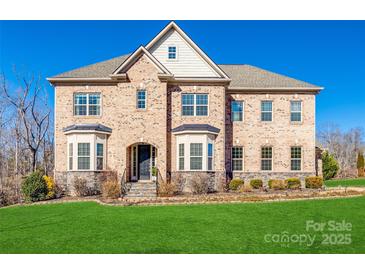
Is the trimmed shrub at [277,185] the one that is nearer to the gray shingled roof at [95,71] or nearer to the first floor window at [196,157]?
the first floor window at [196,157]

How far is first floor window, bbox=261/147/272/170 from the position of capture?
23028 millimetres

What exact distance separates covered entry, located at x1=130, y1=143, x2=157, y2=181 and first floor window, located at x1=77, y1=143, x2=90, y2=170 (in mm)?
2940

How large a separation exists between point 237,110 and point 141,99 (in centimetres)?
711

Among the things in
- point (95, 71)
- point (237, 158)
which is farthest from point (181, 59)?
point (237, 158)

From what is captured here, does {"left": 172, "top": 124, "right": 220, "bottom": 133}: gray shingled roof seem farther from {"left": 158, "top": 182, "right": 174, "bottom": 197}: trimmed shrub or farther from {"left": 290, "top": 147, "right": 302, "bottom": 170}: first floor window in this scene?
{"left": 290, "top": 147, "right": 302, "bottom": 170}: first floor window

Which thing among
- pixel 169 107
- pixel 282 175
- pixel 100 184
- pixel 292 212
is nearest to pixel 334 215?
pixel 292 212

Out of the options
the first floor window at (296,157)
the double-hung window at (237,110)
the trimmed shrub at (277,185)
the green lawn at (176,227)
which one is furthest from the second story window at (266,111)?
the green lawn at (176,227)

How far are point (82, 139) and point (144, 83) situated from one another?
537 cm

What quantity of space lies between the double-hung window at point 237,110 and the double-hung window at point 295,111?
3598 millimetres

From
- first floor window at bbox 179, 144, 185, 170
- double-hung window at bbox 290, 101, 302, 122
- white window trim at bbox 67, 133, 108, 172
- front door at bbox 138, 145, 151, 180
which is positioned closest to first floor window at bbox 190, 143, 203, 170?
first floor window at bbox 179, 144, 185, 170

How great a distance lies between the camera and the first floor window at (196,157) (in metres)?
20.1

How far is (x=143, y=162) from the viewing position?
854 inches

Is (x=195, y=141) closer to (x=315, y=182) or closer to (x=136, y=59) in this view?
(x=136, y=59)
